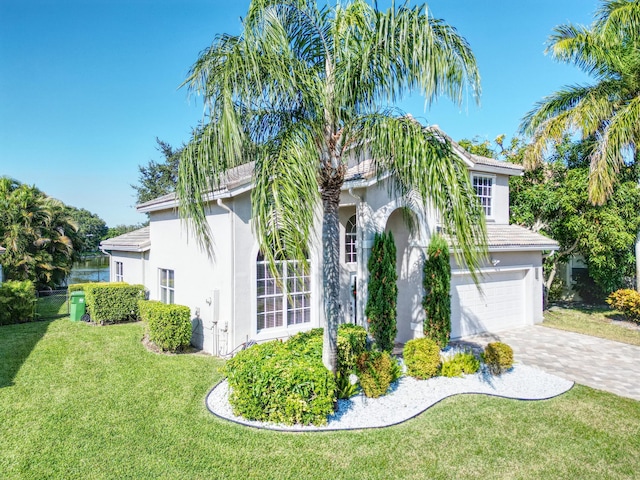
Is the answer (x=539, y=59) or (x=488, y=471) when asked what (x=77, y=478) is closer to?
(x=488, y=471)

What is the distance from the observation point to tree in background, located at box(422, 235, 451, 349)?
38.8 feet

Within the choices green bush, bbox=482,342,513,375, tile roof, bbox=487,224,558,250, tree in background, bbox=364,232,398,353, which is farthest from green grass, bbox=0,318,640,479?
tile roof, bbox=487,224,558,250

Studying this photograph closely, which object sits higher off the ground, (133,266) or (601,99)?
(601,99)

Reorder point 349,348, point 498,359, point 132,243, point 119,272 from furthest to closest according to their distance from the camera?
point 119,272
point 132,243
point 498,359
point 349,348

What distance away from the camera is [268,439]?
654 centimetres

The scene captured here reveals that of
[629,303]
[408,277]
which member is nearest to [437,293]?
[408,277]

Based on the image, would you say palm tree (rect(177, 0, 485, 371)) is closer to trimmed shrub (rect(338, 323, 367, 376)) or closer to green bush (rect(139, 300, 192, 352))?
trimmed shrub (rect(338, 323, 367, 376))

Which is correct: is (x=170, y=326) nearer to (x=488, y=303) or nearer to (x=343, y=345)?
(x=343, y=345)

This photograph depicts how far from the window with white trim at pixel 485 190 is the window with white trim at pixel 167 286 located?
13064 mm

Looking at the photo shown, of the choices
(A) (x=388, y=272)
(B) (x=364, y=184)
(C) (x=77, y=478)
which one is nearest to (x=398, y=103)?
(B) (x=364, y=184)

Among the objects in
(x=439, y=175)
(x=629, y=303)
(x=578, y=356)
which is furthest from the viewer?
(x=629, y=303)

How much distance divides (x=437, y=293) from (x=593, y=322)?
34.1 feet

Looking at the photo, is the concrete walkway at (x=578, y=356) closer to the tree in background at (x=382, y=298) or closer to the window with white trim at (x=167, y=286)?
the tree in background at (x=382, y=298)

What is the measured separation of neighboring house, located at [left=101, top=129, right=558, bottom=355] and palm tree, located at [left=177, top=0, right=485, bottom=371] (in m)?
2.57
